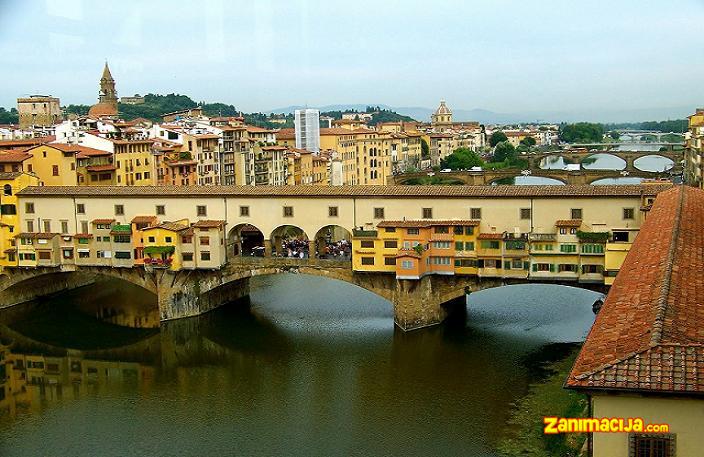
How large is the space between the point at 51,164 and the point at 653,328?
23904mm

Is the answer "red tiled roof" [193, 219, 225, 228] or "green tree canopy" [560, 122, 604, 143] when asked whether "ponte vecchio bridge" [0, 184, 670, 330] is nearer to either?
"red tiled roof" [193, 219, 225, 228]

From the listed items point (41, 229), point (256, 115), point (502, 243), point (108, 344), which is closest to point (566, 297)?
point (502, 243)

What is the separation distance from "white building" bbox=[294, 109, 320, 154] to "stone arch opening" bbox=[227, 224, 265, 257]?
64.6 ft

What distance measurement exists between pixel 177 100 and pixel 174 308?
60.9 metres

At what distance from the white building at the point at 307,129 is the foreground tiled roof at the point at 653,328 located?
120 feet

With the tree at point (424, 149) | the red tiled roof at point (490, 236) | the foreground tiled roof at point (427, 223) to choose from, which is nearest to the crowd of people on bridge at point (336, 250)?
the foreground tiled roof at point (427, 223)

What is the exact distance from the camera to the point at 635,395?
20.4 ft

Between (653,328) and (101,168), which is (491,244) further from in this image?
(101,168)

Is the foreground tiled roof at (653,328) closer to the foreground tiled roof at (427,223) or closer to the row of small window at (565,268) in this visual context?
the row of small window at (565,268)

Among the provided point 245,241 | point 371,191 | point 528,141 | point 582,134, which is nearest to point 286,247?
point 245,241

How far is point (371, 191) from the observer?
21.0 metres

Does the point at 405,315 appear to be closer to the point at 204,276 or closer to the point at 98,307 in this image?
the point at 204,276

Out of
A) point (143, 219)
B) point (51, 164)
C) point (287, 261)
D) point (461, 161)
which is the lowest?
point (287, 261)

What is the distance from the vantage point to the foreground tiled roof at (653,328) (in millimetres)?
6164
